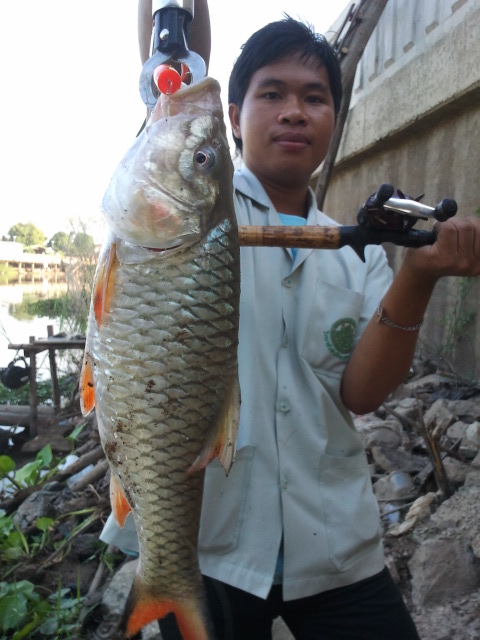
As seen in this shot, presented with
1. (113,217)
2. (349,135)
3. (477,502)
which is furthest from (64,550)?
(349,135)

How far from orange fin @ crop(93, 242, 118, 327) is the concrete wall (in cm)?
402

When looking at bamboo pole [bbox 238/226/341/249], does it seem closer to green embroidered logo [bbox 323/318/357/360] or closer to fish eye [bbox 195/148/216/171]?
fish eye [bbox 195/148/216/171]

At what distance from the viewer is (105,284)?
49.8 inches

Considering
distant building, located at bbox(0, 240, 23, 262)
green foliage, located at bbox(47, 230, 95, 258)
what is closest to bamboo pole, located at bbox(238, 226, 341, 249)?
green foliage, located at bbox(47, 230, 95, 258)

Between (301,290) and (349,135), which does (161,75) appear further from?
(349,135)

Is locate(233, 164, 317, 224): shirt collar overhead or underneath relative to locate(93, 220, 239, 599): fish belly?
overhead

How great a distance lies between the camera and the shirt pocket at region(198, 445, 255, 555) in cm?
158

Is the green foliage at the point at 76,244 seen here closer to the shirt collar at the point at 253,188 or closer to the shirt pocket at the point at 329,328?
the shirt collar at the point at 253,188

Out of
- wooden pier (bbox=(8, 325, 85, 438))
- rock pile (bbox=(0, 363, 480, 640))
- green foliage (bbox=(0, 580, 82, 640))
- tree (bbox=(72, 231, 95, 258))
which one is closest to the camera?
rock pile (bbox=(0, 363, 480, 640))

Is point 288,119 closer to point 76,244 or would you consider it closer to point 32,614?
point 32,614

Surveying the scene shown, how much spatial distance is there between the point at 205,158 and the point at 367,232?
454 mm

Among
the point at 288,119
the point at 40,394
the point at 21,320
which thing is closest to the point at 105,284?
the point at 288,119

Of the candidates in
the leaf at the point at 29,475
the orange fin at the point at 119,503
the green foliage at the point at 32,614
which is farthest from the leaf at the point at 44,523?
the orange fin at the point at 119,503

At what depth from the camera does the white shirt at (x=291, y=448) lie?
1.58 m
